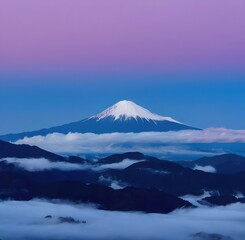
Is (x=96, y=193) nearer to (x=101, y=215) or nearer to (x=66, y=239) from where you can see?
(x=101, y=215)

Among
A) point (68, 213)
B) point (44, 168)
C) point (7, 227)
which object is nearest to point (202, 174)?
point (44, 168)

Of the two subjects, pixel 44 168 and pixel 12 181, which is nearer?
pixel 12 181

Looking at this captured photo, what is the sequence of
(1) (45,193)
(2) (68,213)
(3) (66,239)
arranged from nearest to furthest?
(3) (66,239) < (2) (68,213) < (1) (45,193)

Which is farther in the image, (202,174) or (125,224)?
(202,174)

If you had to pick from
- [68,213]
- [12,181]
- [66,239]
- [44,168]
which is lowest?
[66,239]

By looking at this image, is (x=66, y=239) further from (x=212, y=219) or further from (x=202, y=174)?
→ (x=202, y=174)

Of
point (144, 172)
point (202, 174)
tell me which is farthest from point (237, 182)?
point (144, 172)

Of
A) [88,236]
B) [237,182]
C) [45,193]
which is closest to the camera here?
[88,236]

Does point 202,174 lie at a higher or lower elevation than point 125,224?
higher

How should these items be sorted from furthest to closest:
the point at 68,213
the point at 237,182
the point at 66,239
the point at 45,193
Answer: the point at 237,182 < the point at 45,193 < the point at 68,213 < the point at 66,239
